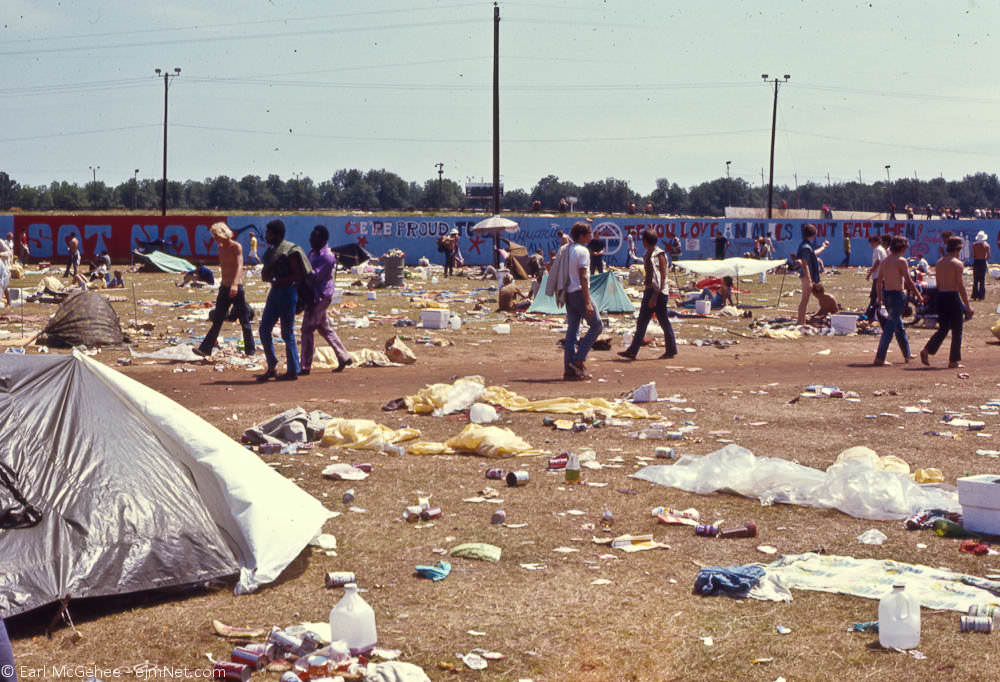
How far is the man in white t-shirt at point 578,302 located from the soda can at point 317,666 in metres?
7.66

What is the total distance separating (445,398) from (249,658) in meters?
5.83

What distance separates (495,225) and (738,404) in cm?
2544

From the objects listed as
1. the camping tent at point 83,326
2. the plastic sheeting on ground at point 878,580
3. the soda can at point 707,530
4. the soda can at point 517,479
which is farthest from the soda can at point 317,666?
the camping tent at point 83,326

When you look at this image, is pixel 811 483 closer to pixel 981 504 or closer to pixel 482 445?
pixel 981 504

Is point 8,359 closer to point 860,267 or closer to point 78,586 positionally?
point 78,586

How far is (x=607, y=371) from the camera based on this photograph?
41.8ft

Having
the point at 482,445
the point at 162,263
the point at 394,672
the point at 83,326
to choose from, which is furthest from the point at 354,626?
the point at 162,263

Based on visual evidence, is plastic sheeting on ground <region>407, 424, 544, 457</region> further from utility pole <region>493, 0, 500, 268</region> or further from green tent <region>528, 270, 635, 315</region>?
utility pole <region>493, 0, 500, 268</region>

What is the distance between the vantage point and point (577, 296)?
11797mm

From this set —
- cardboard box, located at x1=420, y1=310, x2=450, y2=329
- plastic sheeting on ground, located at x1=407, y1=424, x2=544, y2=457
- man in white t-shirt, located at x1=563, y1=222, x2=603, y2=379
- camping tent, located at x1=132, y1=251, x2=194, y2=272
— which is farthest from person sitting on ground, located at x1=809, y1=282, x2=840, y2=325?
camping tent, located at x1=132, y1=251, x2=194, y2=272

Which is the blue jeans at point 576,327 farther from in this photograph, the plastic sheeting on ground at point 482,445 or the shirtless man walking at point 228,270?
the shirtless man walking at point 228,270

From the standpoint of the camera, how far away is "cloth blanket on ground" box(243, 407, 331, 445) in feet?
27.6

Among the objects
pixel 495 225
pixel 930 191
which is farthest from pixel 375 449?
pixel 930 191

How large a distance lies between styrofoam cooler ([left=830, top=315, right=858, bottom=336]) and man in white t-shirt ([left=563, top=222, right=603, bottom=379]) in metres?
6.96
